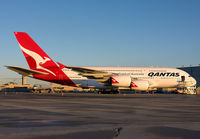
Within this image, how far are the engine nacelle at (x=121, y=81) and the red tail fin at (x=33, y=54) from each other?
34.3ft

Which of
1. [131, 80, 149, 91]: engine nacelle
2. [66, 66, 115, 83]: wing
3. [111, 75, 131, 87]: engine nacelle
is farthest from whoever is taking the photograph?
[66, 66, 115, 83]: wing

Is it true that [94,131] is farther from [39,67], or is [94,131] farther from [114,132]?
[39,67]

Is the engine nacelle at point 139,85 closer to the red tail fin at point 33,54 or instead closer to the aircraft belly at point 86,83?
the aircraft belly at point 86,83

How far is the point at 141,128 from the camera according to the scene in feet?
28.0

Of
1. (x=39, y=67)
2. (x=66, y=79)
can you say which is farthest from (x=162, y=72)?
(x=39, y=67)

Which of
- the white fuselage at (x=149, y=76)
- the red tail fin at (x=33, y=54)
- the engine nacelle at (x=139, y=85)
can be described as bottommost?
the engine nacelle at (x=139, y=85)

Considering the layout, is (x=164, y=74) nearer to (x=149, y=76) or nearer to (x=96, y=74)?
(x=149, y=76)

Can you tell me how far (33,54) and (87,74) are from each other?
9.95 metres

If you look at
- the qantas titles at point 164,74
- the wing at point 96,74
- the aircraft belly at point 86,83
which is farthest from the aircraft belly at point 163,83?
the aircraft belly at point 86,83

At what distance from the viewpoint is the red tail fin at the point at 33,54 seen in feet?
151

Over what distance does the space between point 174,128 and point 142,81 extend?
37.4m

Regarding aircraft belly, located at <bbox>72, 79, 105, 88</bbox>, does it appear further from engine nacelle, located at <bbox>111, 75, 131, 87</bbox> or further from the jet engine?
engine nacelle, located at <bbox>111, 75, 131, 87</bbox>

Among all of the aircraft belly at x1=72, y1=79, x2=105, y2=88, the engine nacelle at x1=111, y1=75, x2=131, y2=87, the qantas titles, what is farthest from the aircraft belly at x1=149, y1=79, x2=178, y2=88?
the aircraft belly at x1=72, y1=79, x2=105, y2=88

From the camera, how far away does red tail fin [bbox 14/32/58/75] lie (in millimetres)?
46000
